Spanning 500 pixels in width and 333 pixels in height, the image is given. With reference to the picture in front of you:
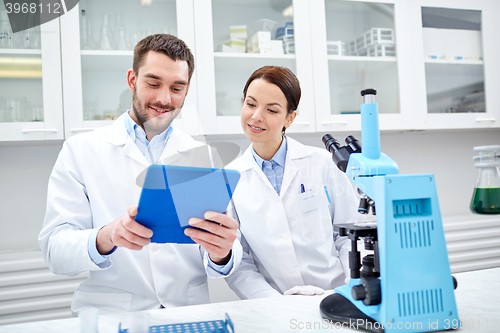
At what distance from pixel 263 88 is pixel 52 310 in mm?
1480

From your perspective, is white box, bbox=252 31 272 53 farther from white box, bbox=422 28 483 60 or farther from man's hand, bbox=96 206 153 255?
man's hand, bbox=96 206 153 255

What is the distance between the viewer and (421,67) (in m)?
2.30

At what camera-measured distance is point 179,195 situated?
2.42ft

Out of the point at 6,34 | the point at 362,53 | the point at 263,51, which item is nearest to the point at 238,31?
the point at 263,51

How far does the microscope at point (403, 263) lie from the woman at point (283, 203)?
24.7 inches

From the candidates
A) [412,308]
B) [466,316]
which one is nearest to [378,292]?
[412,308]

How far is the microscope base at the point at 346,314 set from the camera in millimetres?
768

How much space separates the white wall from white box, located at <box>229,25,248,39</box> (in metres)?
0.59

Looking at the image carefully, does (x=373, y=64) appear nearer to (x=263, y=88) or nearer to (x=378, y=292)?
(x=263, y=88)

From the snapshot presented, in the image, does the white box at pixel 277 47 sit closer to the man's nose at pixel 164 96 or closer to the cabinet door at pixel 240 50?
the cabinet door at pixel 240 50

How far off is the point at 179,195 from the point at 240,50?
1554 mm

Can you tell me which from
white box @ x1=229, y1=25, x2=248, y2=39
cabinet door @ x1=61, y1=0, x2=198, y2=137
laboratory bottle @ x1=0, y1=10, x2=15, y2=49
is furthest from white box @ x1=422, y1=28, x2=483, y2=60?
laboratory bottle @ x1=0, y1=10, x2=15, y2=49

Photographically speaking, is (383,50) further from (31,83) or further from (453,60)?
(31,83)

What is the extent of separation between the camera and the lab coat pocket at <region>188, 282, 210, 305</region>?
4.03 ft
